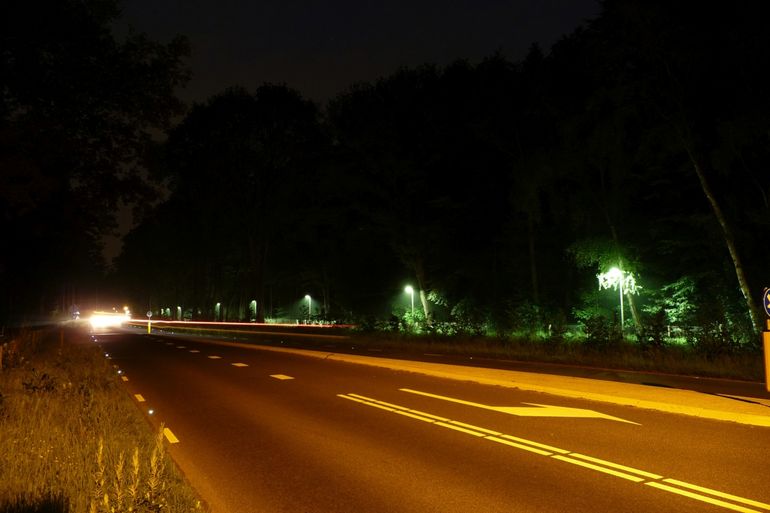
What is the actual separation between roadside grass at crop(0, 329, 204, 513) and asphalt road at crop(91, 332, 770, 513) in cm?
64

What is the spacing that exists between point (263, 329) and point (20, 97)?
3971 cm

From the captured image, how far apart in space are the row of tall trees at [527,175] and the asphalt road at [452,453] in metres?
8.56

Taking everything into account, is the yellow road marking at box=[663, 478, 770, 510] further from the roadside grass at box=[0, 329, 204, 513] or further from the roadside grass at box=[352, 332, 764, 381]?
the roadside grass at box=[352, 332, 764, 381]

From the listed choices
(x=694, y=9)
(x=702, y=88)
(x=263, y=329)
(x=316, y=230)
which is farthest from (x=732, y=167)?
(x=263, y=329)

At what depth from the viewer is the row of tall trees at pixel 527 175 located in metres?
23.5

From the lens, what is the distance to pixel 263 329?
5234 centimetres

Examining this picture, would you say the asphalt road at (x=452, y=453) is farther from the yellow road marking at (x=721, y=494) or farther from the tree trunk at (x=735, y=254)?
the tree trunk at (x=735, y=254)

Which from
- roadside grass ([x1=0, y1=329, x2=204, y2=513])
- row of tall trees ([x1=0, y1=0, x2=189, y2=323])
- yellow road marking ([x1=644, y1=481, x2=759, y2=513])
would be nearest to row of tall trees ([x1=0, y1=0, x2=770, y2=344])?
row of tall trees ([x1=0, y1=0, x2=189, y2=323])

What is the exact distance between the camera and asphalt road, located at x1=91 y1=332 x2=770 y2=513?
19.6 feet

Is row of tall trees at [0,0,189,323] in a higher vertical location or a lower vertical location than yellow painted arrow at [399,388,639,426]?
higher

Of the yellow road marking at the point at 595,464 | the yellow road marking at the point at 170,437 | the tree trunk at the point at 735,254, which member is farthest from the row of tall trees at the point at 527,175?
the yellow road marking at the point at 595,464

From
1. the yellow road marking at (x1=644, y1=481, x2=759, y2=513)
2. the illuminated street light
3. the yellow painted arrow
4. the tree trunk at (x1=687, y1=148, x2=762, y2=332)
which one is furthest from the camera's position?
the illuminated street light

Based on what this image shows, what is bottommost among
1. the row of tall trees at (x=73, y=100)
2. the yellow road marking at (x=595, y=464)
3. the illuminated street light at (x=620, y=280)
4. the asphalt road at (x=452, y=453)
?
the asphalt road at (x=452, y=453)

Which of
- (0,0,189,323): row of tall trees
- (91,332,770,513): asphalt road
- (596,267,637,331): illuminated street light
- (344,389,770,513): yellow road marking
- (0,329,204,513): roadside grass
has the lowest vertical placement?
(91,332,770,513): asphalt road
